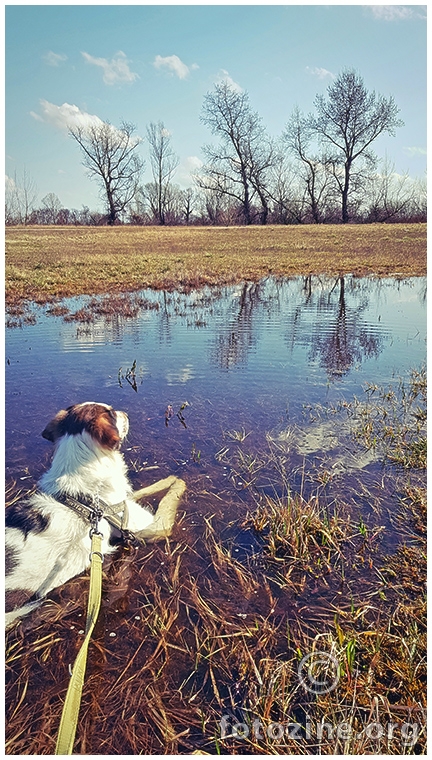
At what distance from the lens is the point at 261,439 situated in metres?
4.52

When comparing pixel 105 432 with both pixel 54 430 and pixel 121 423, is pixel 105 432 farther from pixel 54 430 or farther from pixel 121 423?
pixel 54 430

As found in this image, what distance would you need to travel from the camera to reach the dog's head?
3.34 meters

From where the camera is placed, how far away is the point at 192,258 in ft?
64.0

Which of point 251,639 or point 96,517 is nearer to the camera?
point 251,639

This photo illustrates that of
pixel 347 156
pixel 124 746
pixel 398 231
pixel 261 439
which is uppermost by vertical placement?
pixel 347 156

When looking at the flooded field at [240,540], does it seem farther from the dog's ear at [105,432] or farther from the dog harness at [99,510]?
the dog's ear at [105,432]

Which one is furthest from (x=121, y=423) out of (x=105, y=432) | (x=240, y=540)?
(x=240, y=540)

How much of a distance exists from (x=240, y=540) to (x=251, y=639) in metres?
0.81

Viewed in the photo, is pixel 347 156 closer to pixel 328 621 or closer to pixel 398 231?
pixel 398 231

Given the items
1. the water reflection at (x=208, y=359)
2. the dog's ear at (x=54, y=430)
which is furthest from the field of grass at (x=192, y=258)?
the dog's ear at (x=54, y=430)

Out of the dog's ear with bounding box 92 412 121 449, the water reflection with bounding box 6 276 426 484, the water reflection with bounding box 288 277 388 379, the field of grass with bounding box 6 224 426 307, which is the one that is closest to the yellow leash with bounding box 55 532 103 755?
the dog's ear with bounding box 92 412 121 449

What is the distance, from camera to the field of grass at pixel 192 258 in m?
13.9

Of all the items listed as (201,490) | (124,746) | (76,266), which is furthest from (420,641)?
(76,266)

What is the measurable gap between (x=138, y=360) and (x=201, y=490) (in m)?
3.72
